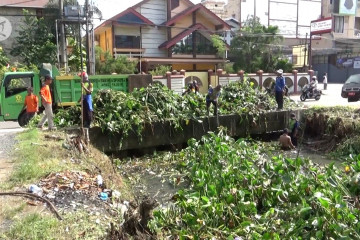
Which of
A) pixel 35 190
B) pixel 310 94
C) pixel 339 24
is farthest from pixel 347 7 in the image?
pixel 35 190

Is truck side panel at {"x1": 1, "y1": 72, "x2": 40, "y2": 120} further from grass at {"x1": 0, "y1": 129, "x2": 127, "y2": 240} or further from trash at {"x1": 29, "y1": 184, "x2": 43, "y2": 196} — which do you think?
trash at {"x1": 29, "y1": 184, "x2": 43, "y2": 196}

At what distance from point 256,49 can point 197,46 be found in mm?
5354

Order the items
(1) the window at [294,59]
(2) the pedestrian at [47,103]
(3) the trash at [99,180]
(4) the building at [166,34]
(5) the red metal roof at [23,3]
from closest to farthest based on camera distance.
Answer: (3) the trash at [99,180]
(2) the pedestrian at [47,103]
(5) the red metal roof at [23,3]
(4) the building at [166,34]
(1) the window at [294,59]

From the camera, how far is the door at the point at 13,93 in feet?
43.3

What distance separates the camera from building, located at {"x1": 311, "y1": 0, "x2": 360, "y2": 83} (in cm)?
3947

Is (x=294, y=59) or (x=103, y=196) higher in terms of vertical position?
(x=294, y=59)

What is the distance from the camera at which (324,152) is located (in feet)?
39.6

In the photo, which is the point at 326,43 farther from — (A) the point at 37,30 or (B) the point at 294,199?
(B) the point at 294,199

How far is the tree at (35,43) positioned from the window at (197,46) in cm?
1086

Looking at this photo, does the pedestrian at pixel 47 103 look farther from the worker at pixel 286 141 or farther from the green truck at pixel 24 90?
the worker at pixel 286 141

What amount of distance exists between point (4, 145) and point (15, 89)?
5.71 meters

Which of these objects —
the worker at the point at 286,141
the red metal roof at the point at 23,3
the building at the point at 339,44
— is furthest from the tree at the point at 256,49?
the worker at the point at 286,141

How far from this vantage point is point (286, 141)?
1156 centimetres

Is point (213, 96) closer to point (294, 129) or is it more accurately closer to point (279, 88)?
point (279, 88)
